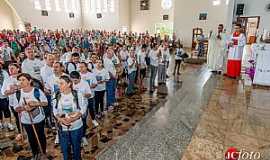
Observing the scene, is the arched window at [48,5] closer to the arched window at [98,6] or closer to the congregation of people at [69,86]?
the arched window at [98,6]

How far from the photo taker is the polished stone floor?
12.1 ft

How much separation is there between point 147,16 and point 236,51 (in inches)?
790

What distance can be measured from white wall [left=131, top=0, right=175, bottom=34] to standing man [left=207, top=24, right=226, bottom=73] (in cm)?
1624

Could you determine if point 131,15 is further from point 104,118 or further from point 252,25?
point 104,118

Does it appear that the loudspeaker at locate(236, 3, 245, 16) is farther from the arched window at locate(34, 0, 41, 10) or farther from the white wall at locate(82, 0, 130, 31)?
the arched window at locate(34, 0, 41, 10)

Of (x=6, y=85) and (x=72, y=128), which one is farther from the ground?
(x=6, y=85)

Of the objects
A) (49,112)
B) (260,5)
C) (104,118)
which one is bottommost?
(104,118)

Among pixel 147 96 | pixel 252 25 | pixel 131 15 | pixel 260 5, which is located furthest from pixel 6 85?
pixel 131 15

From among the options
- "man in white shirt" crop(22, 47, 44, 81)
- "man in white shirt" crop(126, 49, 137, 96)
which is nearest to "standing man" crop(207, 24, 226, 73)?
"man in white shirt" crop(126, 49, 137, 96)

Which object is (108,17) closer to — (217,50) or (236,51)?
(217,50)

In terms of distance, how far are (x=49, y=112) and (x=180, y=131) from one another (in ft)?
9.78

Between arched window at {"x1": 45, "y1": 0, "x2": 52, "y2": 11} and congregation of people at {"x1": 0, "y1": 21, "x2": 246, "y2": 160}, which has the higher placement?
arched window at {"x1": 45, "y1": 0, "x2": 52, "y2": 11}

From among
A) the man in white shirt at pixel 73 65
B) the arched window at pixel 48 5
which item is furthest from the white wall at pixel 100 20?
the man in white shirt at pixel 73 65

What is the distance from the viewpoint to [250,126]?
4.44 meters
